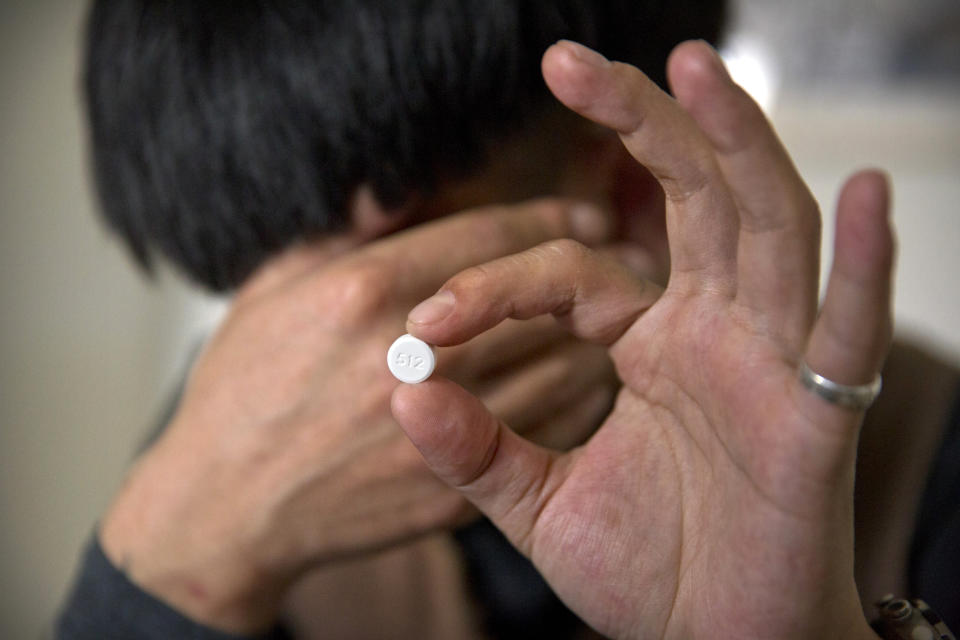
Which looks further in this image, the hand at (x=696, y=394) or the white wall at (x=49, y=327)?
the white wall at (x=49, y=327)

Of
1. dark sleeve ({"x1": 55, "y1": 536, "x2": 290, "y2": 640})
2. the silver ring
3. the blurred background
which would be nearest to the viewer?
the silver ring

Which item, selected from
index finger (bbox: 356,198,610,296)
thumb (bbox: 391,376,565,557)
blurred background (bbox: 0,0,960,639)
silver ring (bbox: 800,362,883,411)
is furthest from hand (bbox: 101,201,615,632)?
blurred background (bbox: 0,0,960,639)

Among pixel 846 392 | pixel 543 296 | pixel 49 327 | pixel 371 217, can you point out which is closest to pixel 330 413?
pixel 371 217

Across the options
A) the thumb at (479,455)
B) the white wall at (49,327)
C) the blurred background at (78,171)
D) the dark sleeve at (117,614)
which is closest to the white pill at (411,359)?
the thumb at (479,455)

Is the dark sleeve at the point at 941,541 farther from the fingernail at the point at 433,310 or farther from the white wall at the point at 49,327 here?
the white wall at the point at 49,327

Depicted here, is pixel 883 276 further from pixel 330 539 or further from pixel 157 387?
pixel 157 387

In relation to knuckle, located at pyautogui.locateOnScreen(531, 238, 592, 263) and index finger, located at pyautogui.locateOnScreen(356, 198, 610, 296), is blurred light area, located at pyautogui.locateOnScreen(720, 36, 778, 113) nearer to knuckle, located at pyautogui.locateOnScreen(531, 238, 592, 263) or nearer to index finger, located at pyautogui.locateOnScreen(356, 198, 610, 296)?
index finger, located at pyautogui.locateOnScreen(356, 198, 610, 296)

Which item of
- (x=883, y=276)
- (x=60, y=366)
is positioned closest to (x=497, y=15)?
(x=883, y=276)
